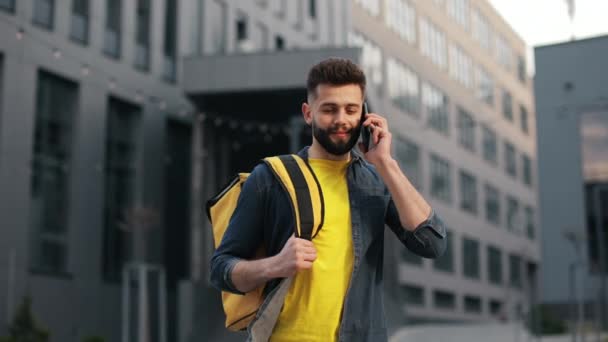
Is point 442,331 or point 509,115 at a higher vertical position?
point 509,115

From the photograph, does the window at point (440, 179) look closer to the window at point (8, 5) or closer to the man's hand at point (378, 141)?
the window at point (8, 5)

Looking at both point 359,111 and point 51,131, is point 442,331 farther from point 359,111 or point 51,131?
point 359,111

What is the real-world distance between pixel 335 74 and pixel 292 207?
0.38 meters

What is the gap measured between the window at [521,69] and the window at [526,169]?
17.7ft

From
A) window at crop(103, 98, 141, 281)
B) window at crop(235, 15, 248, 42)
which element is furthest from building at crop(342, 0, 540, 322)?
window at crop(103, 98, 141, 281)

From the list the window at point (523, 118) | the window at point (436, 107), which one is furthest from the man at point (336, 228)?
the window at point (523, 118)

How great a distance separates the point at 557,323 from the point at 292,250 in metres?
28.7

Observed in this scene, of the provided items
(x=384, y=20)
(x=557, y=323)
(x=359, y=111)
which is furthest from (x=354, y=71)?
(x=384, y=20)

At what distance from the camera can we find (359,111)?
2758mm

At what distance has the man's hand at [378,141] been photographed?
2732mm

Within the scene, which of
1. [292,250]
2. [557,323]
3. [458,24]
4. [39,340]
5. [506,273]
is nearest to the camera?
[292,250]

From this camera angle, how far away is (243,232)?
2.75 metres

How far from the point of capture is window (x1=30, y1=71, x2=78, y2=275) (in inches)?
1034

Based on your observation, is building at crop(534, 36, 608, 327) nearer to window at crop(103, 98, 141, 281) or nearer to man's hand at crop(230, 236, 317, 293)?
window at crop(103, 98, 141, 281)
